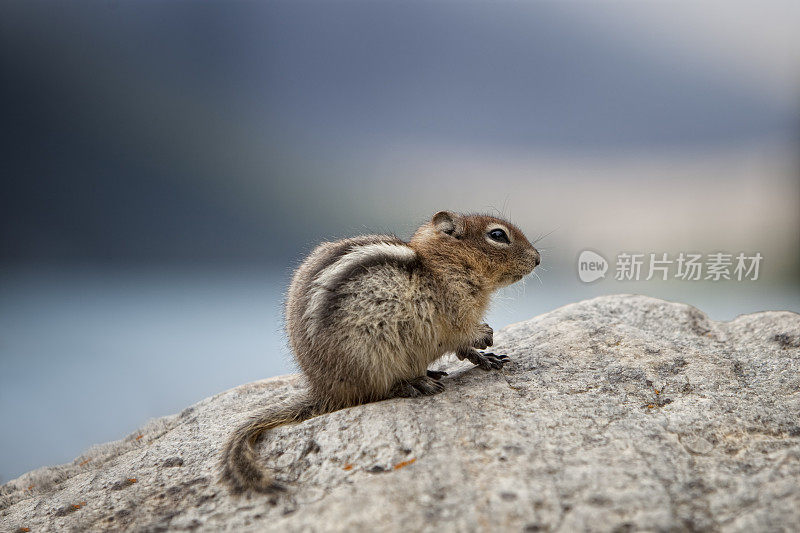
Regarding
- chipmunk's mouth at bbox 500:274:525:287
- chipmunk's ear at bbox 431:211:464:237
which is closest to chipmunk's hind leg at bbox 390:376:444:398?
chipmunk's mouth at bbox 500:274:525:287

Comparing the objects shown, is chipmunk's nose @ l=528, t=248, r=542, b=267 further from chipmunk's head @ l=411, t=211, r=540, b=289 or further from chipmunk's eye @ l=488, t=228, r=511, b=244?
chipmunk's eye @ l=488, t=228, r=511, b=244

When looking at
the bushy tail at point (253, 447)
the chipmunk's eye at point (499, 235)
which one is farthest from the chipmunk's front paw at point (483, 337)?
the bushy tail at point (253, 447)

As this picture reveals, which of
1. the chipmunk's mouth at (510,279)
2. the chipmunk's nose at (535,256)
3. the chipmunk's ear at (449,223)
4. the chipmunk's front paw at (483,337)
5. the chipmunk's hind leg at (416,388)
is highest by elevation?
the chipmunk's ear at (449,223)

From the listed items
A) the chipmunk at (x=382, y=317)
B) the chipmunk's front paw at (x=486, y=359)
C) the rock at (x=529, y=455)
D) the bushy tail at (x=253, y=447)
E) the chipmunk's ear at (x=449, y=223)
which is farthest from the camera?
the chipmunk's ear at (x=449, y=223)

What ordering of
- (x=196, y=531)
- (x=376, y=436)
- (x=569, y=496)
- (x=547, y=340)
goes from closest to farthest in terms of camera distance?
(x=569, y=496), (x=196, y=531), (x=376, y=436), (x=547, y=340)

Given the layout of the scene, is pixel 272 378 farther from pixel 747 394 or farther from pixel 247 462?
pixel 747 394

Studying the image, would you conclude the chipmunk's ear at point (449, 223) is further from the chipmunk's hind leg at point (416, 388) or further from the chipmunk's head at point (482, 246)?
the chipmunk's hind leg at point (416, 388)

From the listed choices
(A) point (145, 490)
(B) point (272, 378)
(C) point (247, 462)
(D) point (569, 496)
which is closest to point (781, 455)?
(D) point (569, 496)
